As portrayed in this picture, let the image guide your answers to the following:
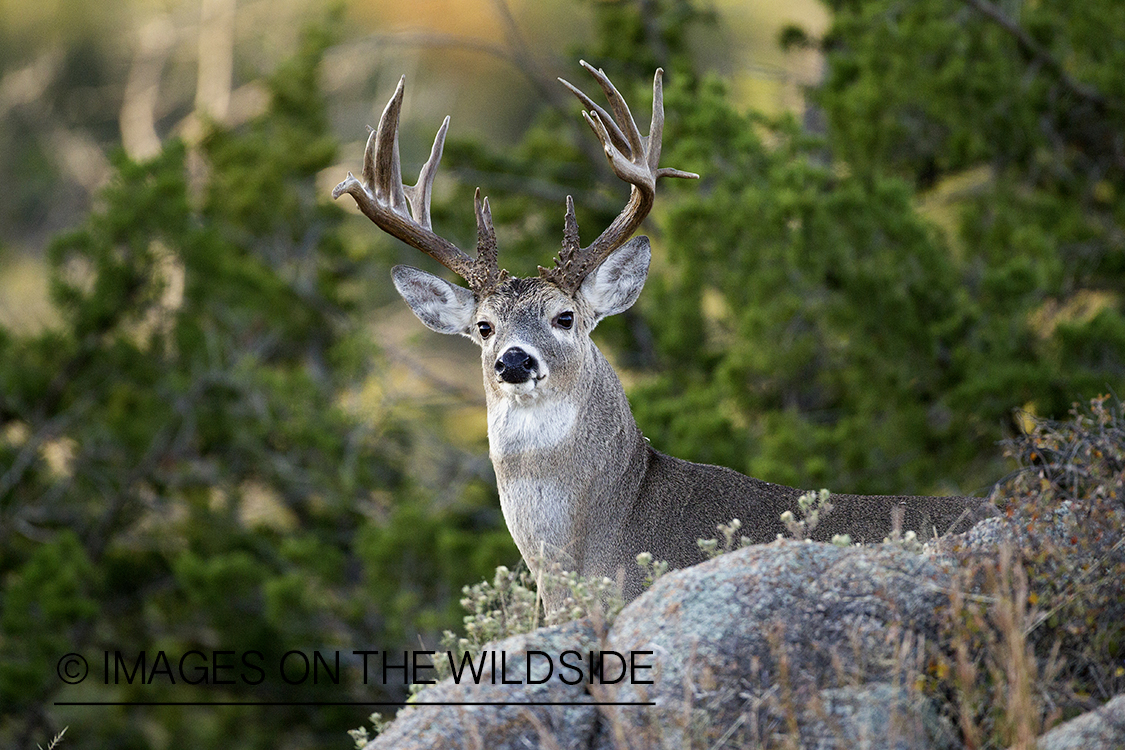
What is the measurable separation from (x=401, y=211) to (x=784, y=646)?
340cm

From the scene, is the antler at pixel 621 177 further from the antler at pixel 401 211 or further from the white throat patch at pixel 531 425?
the white throat patch at pixel 531 425

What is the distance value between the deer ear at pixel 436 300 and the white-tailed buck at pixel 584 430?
0.07 feet

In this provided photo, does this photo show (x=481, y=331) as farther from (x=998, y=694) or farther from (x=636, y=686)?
(x=998, y=694)

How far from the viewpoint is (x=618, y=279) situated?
7.14 m

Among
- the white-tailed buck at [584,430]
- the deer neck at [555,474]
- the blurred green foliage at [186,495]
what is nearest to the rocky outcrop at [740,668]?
the white-tailed buck at [584,430]

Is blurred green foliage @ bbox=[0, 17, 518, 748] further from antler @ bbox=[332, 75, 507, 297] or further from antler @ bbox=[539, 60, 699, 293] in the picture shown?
antler @ bbox=[539, 60, 699, 293]

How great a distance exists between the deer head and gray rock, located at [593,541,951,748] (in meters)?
1.86

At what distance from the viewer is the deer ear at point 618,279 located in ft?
23.1

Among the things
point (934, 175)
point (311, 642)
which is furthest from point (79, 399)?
point (934, 175)

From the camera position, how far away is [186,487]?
1661 cm

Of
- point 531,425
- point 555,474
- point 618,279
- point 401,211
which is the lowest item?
point 555,474

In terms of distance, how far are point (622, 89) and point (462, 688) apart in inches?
502

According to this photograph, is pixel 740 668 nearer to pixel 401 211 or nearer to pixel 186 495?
pixel 401 211
